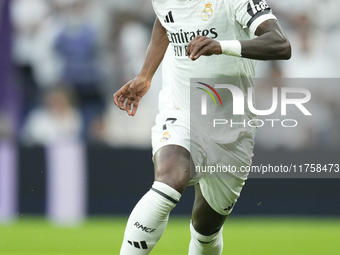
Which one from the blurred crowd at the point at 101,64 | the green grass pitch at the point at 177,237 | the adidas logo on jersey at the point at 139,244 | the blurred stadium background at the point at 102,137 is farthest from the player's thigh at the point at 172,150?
the blurred crowd at the point at 101,64

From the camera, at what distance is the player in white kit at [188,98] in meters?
3.21

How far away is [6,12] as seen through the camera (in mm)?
8070

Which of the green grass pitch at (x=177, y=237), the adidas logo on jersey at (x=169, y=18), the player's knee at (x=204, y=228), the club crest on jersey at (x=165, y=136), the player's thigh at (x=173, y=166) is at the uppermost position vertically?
the adidas logo on jersey at (x=169, y=18)

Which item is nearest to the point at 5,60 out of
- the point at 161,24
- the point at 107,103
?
the point at 107,103

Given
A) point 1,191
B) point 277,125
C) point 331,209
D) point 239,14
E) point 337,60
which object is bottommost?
point 331,209

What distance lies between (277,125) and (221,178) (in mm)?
4512

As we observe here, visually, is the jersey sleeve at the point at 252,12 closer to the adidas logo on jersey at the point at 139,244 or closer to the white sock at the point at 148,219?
the white sock at the point at 148,219

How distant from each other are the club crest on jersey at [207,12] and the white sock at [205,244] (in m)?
1.46

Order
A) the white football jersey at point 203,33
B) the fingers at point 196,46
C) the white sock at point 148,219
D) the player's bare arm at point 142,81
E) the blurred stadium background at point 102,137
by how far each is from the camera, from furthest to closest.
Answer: the blurred stadium background at point 102,137 → the player's bare arm at point 142,81 → the white football jersey at point 203,33 → the white sock at point 148,219 → the fingers at point 196,46

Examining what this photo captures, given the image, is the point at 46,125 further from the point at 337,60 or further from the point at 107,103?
the point at 337,60

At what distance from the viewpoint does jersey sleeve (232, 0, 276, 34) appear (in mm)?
3342

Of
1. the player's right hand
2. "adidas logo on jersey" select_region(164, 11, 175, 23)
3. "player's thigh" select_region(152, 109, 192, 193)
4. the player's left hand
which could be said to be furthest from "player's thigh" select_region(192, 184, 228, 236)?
the player's left hand

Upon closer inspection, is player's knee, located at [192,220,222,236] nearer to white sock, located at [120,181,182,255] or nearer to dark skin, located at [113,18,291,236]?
dark skin, located at [113,18,291,236]

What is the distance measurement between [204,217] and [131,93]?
3.22 feet
